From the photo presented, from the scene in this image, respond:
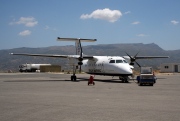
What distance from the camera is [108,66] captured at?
112 ft

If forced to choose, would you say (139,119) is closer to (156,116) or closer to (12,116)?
(156,116)

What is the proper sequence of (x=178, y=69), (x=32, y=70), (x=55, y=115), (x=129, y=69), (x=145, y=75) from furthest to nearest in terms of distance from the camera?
1. (x=32, y=70)
2. (x=178, y=69)
3. (x=129, y=69)
4. (x=145, y=75)
5. (x=55, y=115)

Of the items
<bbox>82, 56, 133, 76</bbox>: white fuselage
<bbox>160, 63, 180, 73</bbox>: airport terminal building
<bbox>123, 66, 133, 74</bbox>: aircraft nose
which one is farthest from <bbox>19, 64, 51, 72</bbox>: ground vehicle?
<bbox>123, 66, 133, 74</bbox>: aircraft nose

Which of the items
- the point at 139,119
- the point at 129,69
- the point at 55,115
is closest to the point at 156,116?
the point at 139,119

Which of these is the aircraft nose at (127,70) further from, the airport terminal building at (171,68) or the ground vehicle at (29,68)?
the ground vehicle at (29,68)

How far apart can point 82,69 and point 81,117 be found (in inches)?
1257

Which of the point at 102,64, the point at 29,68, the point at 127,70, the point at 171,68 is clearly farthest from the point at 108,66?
the point at 29,68

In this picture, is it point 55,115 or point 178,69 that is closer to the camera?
point 55,115

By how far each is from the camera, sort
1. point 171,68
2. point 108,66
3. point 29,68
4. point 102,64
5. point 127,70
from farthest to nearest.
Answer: point 29,68 < point 171,68 < point 102,64 < point 108,66 < point 127,70

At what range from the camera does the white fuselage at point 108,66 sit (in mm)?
31578

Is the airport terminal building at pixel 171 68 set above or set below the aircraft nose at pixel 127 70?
above

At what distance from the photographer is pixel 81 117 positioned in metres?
9.30

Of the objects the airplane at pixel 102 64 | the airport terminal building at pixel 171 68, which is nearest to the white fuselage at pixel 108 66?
the airplane at pixel 102 64

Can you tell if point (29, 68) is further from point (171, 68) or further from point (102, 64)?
point (102, 64)
